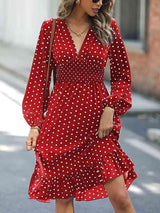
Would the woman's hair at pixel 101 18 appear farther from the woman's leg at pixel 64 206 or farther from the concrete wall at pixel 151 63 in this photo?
the concrete wall at pixel 151 63

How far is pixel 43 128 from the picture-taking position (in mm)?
3533

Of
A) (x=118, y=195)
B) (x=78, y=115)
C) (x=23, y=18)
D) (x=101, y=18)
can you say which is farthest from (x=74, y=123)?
(x=23, y=18)

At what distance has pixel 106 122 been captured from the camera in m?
3.46

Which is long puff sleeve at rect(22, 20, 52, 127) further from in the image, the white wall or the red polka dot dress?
the white wall

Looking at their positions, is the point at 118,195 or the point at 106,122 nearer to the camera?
the point at 118,195

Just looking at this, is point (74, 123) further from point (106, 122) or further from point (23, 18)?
point (23, 18)

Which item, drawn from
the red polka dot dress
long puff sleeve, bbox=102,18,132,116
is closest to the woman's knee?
the red polka dot dress

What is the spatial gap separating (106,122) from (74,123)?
19cm

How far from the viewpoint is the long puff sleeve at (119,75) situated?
354 cm

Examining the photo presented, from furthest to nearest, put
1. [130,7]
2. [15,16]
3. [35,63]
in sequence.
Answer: [15,16], [130,7], [35,63]

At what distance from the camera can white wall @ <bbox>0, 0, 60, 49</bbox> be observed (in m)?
20.6

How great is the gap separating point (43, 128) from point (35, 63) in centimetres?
40

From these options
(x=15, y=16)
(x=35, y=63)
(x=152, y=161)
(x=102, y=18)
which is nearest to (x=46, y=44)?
(x=35, y=63)

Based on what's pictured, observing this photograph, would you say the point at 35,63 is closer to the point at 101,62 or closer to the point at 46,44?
the point at 46,44
